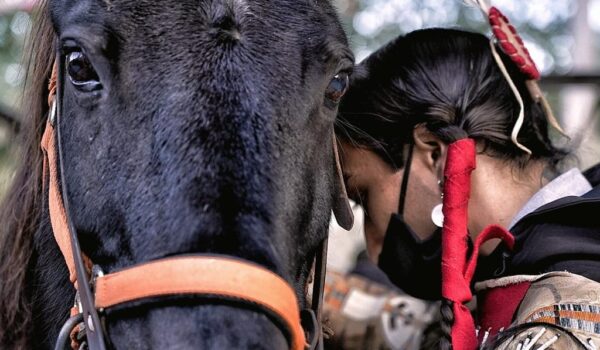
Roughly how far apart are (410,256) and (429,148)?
40 centimetres

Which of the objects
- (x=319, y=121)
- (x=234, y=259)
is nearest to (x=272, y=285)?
(x=234, y=259)

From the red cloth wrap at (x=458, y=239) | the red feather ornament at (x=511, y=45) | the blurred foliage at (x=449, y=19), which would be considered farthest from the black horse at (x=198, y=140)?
the blurred foliage at (x=449, y=19)

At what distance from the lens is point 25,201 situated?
2.17 m

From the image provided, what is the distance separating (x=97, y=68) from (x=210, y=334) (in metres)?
0.69

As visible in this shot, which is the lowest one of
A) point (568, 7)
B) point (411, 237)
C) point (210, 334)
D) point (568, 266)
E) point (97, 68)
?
point (568, 7)

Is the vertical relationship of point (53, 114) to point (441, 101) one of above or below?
above

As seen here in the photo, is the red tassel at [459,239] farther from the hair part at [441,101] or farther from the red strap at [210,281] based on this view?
the red strap at [210,281]

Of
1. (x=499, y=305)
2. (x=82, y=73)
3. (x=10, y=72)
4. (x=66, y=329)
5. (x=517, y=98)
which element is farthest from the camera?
(x=10, y=72)

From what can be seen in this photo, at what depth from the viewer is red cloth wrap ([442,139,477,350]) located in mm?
2289

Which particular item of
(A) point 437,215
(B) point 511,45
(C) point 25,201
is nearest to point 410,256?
(A) point 437,215

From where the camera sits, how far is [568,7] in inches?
294

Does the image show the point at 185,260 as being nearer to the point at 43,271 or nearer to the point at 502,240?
the point at 43,271

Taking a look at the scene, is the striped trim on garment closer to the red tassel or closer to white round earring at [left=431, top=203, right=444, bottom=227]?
the red tassel

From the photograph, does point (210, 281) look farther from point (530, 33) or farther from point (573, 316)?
point (530, 33)
